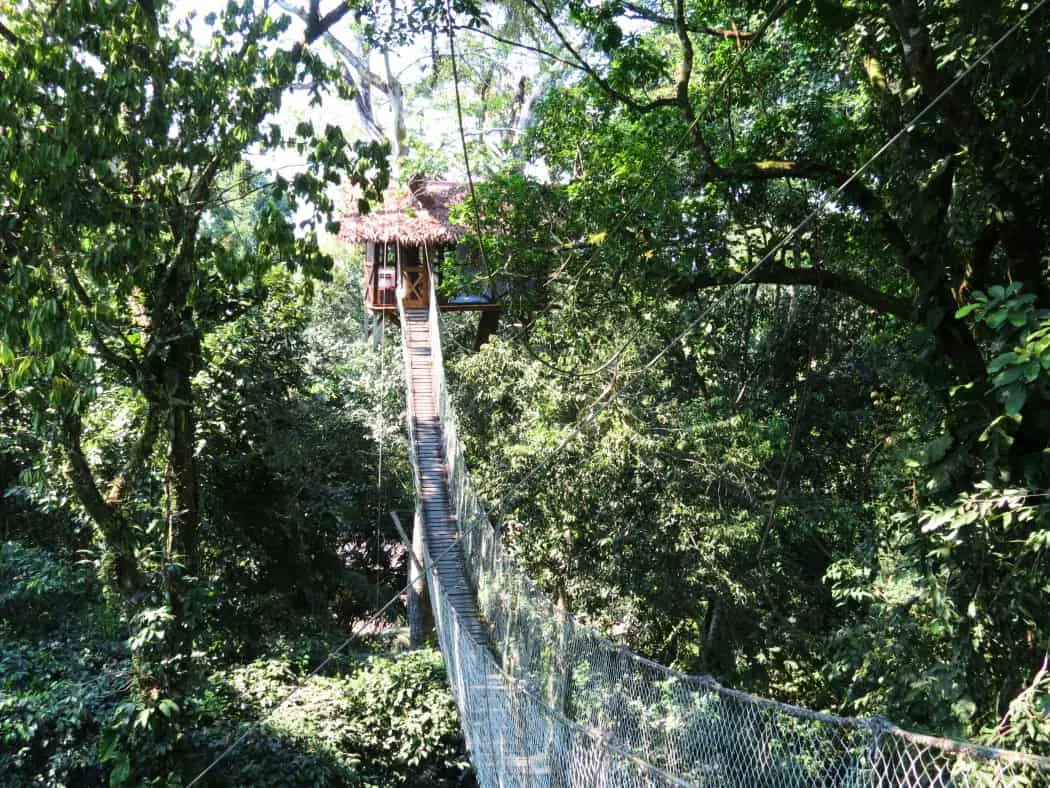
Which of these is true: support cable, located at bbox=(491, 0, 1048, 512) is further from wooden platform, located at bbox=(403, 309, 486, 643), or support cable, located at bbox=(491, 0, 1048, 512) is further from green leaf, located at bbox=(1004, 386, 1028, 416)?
wooden platform, located at bbox=(403, 309, 486, 643)

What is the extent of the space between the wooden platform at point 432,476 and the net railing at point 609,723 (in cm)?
33

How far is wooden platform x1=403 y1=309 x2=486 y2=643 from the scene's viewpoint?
4.92m

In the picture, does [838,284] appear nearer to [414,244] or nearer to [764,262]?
[764,262]

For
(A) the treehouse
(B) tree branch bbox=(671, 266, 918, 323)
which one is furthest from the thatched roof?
(B) tree branch bbox=(671, 266, 918, 323)

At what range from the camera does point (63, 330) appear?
9.09 ft

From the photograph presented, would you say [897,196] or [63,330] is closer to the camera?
[63,330]

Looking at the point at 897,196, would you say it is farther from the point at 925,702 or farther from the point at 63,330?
the point at 63,330

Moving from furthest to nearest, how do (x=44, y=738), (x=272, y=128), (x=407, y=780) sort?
(x=407, y=780)
(x=44, y=738)
(x=272, y=128)

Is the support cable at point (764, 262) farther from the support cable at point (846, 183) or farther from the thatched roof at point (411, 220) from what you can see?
the thatched roof at point (411, 220)

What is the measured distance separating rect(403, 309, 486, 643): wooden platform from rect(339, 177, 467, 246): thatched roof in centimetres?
58

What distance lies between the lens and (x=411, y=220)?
7.35m

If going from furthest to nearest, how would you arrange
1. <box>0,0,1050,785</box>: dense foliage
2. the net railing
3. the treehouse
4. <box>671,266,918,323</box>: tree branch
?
the treehouse → <box>671,266,918,323</box>: tree branch → <box>0,0,1050,785</box>: dense foliage → the net railing

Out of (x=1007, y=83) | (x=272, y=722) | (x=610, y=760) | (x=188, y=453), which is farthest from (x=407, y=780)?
(x=1007, y=83)

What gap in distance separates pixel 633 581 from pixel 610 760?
275cm
